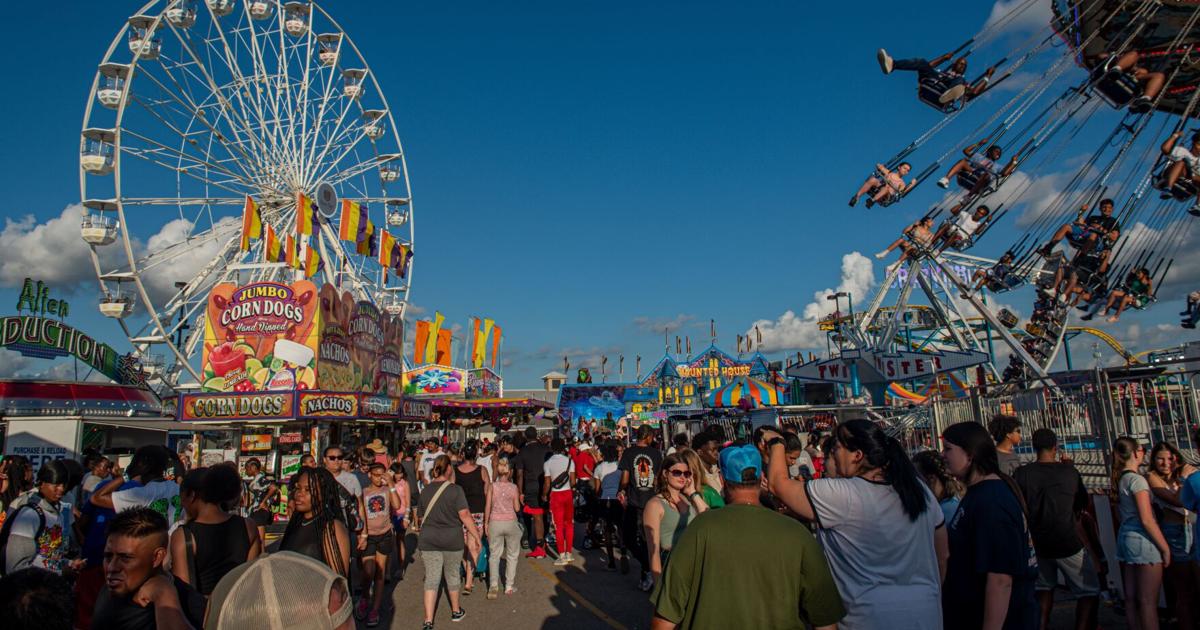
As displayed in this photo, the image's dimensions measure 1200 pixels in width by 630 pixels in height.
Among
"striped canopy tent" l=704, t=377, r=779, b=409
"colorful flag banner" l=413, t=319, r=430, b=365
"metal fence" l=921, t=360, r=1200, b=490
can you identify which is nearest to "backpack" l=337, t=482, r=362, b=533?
"metal fence" l=921, t=360, r=1200, b=490

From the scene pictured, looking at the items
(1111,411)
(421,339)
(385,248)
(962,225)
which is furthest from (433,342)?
(1111,411)

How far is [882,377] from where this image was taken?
17.8 m

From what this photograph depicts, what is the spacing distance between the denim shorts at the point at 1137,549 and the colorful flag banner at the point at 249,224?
24741mm

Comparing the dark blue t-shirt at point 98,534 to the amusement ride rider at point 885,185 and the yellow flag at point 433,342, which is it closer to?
the amusement ride rider at point 885,185

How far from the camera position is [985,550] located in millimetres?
3211

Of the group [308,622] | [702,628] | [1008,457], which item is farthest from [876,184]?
[308,622]

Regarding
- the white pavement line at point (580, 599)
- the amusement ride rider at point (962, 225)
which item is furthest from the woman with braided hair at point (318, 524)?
the amusement ride rider at point (962, 225)

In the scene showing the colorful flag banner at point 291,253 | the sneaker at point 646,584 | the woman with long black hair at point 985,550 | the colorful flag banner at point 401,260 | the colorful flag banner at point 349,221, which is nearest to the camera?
the woman with long black hair at point 985,550

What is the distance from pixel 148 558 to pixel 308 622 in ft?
3.05

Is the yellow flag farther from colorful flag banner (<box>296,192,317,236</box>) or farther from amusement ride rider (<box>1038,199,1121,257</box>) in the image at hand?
amusement ride rider (<box>1038,199,1121,257</box>)

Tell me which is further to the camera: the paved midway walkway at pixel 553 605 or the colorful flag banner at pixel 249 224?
the colorful flag banner at pixel 249 224

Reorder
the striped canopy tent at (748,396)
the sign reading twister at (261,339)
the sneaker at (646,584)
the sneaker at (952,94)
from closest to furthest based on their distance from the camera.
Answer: the sneaker at (646,584) → the sneaker at (952,94) → the sign reading twister at (261,339) → the striped canopy tent at (748,396)

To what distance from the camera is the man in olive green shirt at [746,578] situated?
262cm

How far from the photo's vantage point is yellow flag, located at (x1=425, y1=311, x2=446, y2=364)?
36.7 meters
